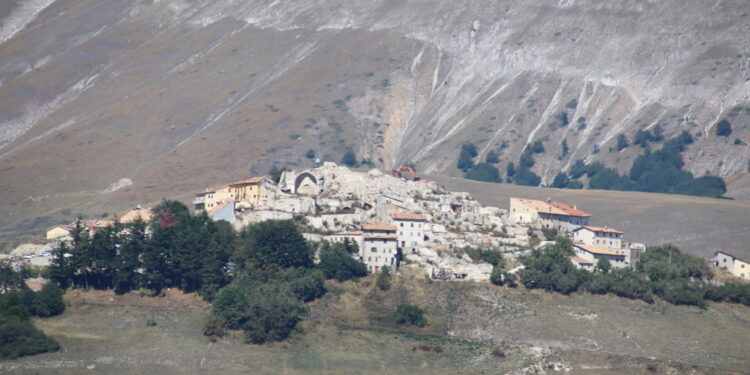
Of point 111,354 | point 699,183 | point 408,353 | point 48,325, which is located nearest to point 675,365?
point 408,353

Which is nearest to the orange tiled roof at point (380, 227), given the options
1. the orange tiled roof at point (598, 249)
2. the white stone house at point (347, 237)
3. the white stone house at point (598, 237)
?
the white stone house at point (347, 237)

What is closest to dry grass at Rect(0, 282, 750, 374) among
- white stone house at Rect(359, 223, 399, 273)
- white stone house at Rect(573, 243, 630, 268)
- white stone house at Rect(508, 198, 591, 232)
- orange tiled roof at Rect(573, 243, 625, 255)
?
white stone house at Rect(359, 223, 399, 273)

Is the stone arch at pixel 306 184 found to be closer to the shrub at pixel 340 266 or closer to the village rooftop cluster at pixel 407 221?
the village rooftop cluster at pixel 407 221

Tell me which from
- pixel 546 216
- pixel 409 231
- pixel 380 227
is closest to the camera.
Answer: pixel 380 227

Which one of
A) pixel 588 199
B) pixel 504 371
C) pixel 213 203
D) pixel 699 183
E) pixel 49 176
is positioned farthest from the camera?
pixel 49 176

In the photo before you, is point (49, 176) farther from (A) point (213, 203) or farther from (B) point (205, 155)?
(A) point (213, 203)

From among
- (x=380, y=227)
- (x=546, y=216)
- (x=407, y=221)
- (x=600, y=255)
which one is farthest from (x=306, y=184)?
(x=600, y=255)

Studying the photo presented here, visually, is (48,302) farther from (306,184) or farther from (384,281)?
(306,184)

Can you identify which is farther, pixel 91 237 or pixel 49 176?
pixel 49 176
